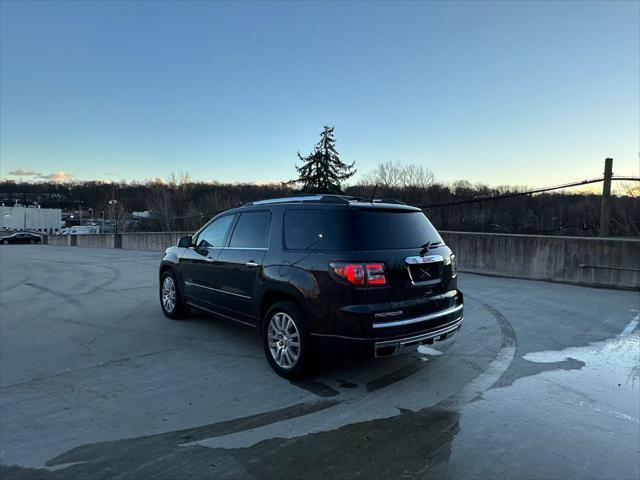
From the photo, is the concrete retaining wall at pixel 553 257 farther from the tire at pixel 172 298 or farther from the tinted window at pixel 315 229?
the tire at pixel 172 298

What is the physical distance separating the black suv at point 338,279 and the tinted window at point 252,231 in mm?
15

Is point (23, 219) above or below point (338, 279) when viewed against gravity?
above

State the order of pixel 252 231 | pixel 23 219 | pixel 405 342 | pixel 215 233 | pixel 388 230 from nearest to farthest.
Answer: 1. pixel 405 342
2. pixel 388 230
3. pixel 252 231
4. pixel 215 233
5. pixel 23 219

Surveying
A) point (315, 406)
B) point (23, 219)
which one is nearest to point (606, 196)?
point (315, 406)

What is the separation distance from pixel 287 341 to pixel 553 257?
9.25 metres

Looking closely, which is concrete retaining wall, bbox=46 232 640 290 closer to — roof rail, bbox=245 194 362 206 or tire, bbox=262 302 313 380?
roof rail, bbox=245 194 362 206

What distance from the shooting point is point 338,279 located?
13.1 feet

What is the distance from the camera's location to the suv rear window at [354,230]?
163 inches

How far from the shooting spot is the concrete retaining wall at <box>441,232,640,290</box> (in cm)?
1022

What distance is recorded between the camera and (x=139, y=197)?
114 metres

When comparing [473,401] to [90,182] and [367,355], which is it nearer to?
[367,355]

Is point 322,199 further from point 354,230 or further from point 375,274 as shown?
point 375,274

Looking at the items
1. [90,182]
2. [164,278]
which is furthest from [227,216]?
[90,182]

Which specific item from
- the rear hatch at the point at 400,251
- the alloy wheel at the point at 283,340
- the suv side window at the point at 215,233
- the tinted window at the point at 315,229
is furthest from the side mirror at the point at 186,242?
the rear hatch at the point at 400,251
